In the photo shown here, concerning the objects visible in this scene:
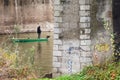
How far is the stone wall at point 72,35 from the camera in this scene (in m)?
18.8

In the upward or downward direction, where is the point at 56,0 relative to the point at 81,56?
upward

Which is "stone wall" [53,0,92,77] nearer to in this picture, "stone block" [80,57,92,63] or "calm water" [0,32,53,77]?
"stone block" [80,57,92,63]

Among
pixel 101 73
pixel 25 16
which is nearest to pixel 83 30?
pixel 101 73

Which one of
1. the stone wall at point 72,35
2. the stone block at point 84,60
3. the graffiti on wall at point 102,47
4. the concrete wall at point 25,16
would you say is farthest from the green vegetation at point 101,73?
the concrete wall at point 25,16

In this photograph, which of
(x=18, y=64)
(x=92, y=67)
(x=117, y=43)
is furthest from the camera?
(x=117, y=43)

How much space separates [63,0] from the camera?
18969 millimetres

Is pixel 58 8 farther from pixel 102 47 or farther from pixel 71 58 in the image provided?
pixel 102 47

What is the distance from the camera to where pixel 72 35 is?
62.2 feet

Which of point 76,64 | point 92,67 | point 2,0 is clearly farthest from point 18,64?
point 2,0

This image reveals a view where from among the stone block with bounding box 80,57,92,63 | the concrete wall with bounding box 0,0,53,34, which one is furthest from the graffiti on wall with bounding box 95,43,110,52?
the concrete wall with bounding box 0,0,53,34

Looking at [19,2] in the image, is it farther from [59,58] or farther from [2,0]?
[59,58]

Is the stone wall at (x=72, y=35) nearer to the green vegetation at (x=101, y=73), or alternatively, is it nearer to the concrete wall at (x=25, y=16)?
the green vegetation at (x=101, y=73)

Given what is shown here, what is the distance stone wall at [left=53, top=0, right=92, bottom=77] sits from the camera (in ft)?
61.6

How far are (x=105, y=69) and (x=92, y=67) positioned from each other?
508mm
